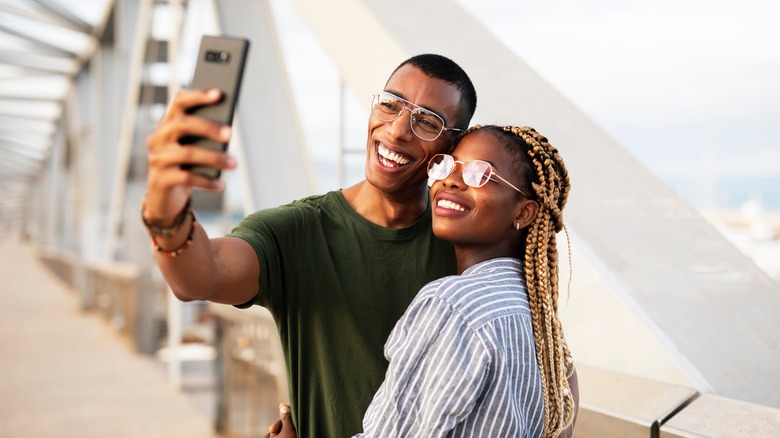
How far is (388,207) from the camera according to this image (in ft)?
6.02

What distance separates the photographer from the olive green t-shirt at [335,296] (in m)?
1.72

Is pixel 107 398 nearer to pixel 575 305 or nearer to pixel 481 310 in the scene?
pixel 575 305

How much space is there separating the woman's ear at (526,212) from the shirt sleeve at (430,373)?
1.15 ft

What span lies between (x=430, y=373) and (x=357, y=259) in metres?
0.54

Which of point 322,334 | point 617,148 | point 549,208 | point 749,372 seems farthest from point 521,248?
point 617,148

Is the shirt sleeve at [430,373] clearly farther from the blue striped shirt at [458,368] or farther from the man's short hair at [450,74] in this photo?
Answer: the man's short hair at [450,74]

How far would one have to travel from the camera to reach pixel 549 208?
62.2 inches

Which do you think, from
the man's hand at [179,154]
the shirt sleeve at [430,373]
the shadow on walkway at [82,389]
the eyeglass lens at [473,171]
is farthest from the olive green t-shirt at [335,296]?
the shadow on walkway at [82,389]

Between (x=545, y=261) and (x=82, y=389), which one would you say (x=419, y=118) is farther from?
(x=82, y=389)

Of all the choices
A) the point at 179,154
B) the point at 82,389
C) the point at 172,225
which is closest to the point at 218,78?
the point at 179,154

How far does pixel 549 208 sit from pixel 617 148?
141 centimetres

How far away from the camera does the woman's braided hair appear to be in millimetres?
1480

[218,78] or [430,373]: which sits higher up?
[218,78]

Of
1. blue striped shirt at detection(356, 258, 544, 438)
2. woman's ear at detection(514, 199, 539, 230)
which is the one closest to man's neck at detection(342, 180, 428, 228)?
woman's ear at detection(514, 199, 539, 230)
